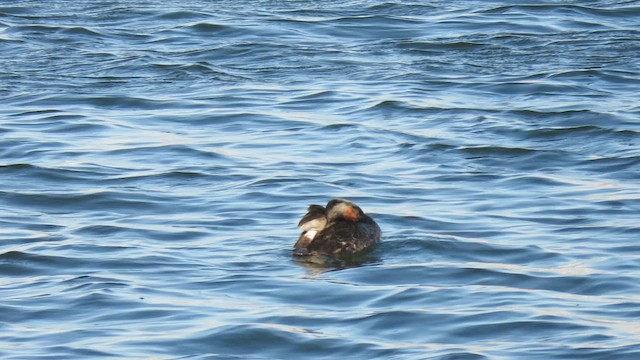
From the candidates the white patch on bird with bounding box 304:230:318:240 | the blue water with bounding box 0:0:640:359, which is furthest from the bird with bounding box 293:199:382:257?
the blue water with bounding box 0:0:640:359

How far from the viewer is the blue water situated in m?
8.01

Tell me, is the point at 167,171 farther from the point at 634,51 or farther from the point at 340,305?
the point at 634,51

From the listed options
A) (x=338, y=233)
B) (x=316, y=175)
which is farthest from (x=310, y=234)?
(x=316, y=175)

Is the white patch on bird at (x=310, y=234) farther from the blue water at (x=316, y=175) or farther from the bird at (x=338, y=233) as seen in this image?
the blue water at (x=316, y=175)

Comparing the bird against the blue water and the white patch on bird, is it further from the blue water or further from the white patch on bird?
the blue water

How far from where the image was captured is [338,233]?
955 cm

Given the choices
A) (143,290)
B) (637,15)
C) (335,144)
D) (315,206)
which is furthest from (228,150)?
(637,15)

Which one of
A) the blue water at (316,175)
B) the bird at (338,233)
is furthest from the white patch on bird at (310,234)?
the blue water at (316,175)

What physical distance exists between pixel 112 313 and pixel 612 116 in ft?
20.9

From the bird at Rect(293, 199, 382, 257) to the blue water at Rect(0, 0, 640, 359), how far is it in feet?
0.44

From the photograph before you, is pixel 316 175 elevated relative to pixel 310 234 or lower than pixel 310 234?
lower

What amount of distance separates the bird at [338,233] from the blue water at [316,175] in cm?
13

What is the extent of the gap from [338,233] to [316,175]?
2404mm

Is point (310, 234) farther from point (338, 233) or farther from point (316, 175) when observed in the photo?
point (316, 175)
